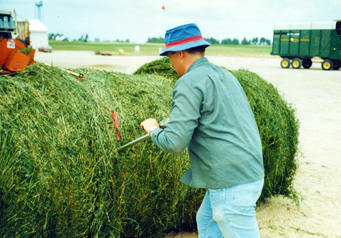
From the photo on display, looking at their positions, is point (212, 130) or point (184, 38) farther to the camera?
point (184, 38)

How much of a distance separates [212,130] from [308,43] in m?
28.6

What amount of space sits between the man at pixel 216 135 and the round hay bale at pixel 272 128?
220 centimetres

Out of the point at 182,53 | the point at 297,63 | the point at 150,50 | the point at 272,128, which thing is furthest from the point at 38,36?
the point at 182,53

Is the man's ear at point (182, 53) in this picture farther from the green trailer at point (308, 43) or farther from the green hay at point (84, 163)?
the green trailer at point (308, 43)

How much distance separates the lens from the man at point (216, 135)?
2523 mm

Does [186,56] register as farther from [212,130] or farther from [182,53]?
[212,130]

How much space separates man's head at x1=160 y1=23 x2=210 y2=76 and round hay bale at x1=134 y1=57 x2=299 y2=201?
228 cm

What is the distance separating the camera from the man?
99.3 inches

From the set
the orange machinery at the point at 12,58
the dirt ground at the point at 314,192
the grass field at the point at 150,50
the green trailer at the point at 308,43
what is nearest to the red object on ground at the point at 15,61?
the orange machinery at the point at 12,58

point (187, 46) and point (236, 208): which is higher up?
point (187, 46)

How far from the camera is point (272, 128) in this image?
16.2 ft

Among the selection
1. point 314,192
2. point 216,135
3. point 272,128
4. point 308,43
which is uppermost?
point 308,43

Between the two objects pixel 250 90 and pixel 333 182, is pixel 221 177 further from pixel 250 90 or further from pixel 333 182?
pixel 333 182

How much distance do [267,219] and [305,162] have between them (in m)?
2.64
